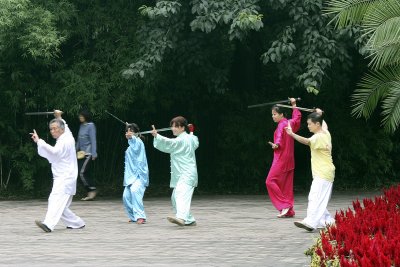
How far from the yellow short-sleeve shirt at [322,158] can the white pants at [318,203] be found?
0.08 metres

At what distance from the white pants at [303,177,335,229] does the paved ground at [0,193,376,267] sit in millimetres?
242

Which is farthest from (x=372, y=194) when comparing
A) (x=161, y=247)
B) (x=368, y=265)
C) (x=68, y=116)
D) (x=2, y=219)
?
(x=368, y=265)

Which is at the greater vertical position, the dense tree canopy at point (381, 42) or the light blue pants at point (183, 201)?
the dense tree canopy at point (381, 42)

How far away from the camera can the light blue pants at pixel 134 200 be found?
14.8 metres

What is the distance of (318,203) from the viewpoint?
13.3 meters

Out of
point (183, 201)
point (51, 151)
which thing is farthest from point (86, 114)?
point (183, 201)

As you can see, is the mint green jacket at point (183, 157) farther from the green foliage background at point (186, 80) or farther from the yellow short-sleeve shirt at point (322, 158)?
the green foliage background at point (186, 80)

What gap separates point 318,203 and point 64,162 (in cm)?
369

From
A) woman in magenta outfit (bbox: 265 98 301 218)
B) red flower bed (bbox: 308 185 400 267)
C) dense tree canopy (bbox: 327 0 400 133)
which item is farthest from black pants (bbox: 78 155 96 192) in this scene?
red flower bed (bbox: 308 185 400 267)

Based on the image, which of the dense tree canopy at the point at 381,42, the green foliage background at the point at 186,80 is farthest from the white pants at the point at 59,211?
the dense tree canopy at the point at 381,42

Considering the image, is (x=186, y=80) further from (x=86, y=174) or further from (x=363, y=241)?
(x=363, y=241)

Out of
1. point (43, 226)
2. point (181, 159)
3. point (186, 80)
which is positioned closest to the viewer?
point (43, 226)

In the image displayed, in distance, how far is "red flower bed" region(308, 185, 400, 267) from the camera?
298 inches

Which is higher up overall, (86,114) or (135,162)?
(86,114)
